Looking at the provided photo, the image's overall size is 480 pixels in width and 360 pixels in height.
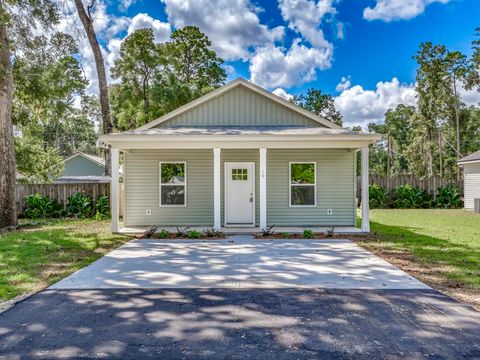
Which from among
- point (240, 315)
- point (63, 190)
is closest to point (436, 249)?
point (240, 315)

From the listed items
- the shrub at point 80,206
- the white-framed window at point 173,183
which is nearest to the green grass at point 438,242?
the white-framed window at point 173,183

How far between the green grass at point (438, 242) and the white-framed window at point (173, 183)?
583 cm

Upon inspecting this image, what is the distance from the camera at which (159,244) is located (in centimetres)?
951

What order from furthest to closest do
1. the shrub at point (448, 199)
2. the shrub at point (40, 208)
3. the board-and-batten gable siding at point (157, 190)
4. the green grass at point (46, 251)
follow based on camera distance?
the shrub at point (448, 199)
the shrub at point (40, 208)
the board-and-batten gable siding at point (157, 190)
the green grass at point (46, 251)

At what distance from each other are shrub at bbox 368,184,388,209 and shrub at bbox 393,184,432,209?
0.58 meters

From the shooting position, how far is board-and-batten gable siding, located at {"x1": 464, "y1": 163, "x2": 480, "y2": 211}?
18156mm

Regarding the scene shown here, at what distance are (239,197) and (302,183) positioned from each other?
2.08m

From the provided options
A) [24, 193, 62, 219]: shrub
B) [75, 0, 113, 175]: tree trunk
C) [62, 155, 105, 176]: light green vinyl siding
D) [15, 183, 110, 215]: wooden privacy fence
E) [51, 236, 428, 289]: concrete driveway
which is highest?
[75, 0, 113, 175]: tree trunk

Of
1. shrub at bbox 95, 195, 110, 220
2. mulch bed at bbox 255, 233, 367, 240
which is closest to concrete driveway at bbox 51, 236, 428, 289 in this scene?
mulch bed at bbox 255, 233, 367, 240

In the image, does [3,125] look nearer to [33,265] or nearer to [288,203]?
[33,265]

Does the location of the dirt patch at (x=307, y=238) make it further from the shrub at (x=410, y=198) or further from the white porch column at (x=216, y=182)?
the shrub at (x=410, y=198)

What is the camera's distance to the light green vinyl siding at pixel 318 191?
12.4 metres

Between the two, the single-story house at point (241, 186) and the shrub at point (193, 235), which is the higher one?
the single-story house at point (241, 186)

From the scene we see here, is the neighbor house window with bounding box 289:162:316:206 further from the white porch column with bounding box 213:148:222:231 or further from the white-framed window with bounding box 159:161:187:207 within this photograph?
the white-framed window with bounding box 159:161:187:207
